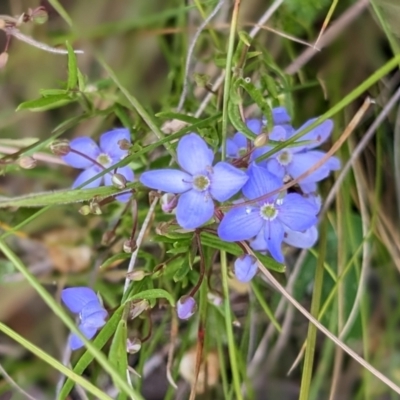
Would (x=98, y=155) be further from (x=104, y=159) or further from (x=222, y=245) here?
(x=222, y=245)

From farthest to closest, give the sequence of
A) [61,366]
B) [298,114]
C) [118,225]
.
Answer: [298,114] < [118,225] < [61,366]

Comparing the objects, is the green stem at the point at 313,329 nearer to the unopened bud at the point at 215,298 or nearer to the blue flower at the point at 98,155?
the unopened bud at the point at 215,298

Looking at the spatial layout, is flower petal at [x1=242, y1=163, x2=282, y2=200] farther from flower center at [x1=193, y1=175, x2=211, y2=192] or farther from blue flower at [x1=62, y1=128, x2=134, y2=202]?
blue flower at [x1=62, y1=128, x2=134, y2=202]

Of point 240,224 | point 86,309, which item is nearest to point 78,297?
point 86,309

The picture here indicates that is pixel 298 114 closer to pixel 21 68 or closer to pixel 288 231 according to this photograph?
pixel 288 231

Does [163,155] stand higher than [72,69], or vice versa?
[72,69]

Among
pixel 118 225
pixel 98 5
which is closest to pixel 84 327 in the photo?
pixel 118 225
